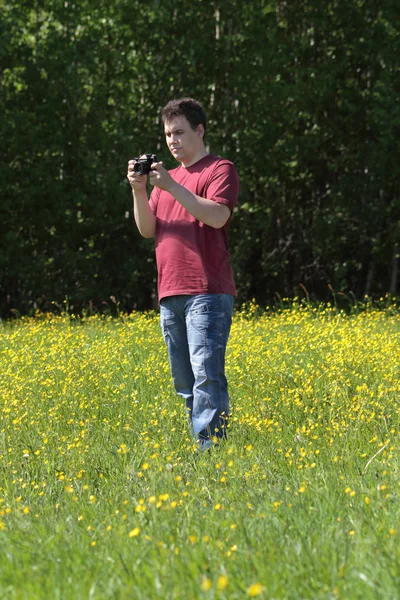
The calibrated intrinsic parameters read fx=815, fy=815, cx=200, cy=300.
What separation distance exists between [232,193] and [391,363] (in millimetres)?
2391

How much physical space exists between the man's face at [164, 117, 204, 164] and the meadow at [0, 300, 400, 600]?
152 cm

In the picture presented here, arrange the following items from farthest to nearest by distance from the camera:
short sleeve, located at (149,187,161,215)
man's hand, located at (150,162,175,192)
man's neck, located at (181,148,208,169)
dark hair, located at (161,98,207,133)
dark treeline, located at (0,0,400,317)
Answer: dark treeline, located at (0,0,400,317), short sleeve, located at (149,187,161,215), man's neck, located at (181,148,208,169), dark hair, located at (161,98,207,133), man's hand, located at (150,162,175,192)

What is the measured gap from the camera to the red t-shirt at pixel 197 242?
4.14 metres

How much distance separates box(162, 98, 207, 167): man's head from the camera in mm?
4211

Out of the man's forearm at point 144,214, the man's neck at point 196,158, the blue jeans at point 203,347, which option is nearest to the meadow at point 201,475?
the blue jeans at point 203,347

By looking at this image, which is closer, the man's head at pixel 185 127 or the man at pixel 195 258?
the man at pixel 195 258

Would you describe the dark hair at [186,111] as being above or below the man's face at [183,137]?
above

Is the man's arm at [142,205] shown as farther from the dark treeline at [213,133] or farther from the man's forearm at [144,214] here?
the dark treeline at [213,133]

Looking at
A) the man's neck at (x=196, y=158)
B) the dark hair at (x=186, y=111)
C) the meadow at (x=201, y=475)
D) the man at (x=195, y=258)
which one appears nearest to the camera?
the meadow at (x=201, y=475)

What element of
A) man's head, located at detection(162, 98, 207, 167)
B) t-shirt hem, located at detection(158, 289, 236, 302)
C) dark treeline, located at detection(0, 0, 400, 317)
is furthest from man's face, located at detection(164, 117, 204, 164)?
dark treeline, located at detection(0, 0, 400, 317)

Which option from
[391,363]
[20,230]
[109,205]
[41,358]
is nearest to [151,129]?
[109,205]

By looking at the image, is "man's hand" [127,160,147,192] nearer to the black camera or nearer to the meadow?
the black camera

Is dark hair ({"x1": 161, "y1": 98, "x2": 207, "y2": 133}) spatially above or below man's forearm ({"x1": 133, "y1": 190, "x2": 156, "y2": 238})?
above

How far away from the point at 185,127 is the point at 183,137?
0.17 ft
